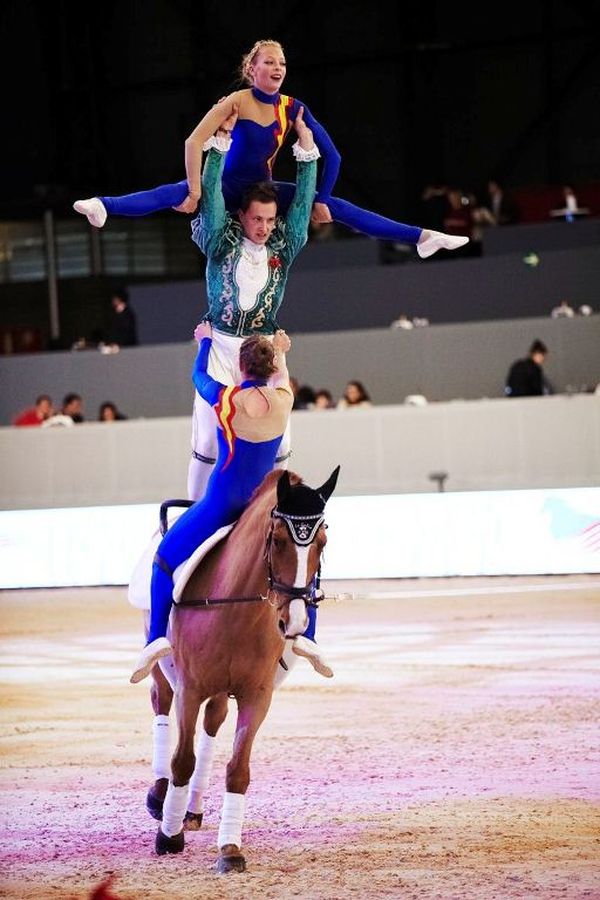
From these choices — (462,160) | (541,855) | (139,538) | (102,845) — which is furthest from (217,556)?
(462,160)

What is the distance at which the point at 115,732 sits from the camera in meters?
7.97

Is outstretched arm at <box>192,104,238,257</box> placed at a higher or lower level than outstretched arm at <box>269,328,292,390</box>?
higher

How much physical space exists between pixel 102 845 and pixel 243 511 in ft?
4.55

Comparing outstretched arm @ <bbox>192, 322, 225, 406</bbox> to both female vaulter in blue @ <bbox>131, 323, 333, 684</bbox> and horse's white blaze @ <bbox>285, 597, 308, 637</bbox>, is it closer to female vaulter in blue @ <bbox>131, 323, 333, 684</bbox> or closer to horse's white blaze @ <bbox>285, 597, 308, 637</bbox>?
female vaulter in blue @ <bbox>131, 323, 333, 684</bbox>

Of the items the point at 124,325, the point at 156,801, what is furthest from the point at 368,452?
the point at 156,801

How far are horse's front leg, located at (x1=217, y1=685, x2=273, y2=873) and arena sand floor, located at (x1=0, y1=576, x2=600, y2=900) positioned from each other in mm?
104

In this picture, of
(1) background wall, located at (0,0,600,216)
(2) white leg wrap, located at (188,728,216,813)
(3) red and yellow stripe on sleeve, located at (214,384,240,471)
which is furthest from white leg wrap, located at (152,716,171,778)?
(1) background wall, located at (0,0,600,216)

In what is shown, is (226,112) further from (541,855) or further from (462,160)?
(462,160)

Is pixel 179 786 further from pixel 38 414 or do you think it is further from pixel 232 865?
pixel 38 414

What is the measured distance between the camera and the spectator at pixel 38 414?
52.4ft

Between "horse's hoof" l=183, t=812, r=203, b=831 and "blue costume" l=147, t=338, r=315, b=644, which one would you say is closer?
"blue costume" l=147, t=338, r=315, b=644

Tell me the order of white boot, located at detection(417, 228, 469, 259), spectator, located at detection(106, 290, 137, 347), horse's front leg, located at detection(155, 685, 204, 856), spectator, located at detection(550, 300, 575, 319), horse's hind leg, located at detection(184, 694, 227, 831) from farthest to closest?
spectator, located at detection(106, 290, 137, 347) → spectator, located at detection(550, 300, 575, 319) → white boot, located at detection(417, 228, 469, 259) → horse's hind leg, located at detection(184, 694, 227, 831) → horse's front leg, located at detection(155, 685, 204, 856)

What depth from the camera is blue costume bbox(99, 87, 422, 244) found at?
579 centimetres

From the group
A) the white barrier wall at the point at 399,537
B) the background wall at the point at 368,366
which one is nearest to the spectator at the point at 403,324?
the background wall at the point at 368,366
